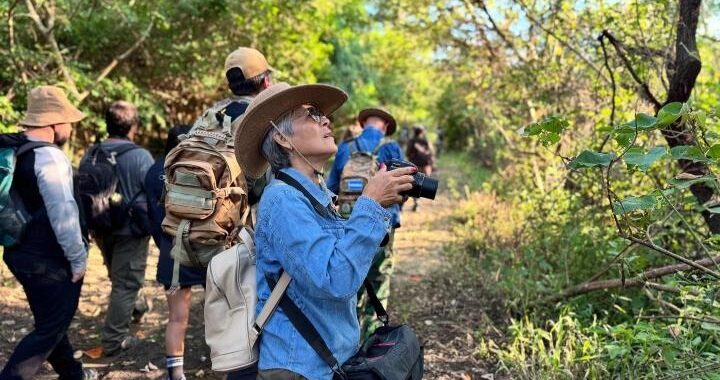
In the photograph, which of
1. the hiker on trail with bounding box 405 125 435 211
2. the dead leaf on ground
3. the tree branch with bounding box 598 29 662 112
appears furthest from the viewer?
the hiker on trail with bounding box 405 125 435 211

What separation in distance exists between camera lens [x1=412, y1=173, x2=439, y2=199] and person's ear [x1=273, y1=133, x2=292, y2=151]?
492mm

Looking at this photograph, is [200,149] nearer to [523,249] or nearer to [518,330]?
[518,330]

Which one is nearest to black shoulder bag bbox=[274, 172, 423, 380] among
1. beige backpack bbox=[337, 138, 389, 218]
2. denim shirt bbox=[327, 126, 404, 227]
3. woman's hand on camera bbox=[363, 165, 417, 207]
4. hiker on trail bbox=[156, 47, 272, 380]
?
woman's hand on camera bbox=[363, 165, 417, 207]

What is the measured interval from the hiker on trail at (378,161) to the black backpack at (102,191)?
60.9 inches

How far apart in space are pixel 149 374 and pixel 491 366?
2.36m

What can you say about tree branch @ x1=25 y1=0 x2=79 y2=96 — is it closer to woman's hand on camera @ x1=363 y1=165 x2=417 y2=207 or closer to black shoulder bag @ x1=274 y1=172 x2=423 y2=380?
black shoulder bag @ x1=274 y1=172 x2=423 y2=380

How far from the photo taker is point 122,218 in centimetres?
401

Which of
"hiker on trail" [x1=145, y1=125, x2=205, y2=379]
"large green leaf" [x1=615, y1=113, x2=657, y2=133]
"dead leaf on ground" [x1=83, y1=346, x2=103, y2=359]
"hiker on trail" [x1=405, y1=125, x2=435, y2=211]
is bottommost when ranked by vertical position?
"dead leaf on ground" [x1=83, y1=346, x2=103, y2=359]

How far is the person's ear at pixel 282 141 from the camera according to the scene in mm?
2053

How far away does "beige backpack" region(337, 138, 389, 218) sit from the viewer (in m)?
3.98

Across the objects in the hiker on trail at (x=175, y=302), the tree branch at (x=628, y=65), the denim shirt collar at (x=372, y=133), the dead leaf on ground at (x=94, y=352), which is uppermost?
the tree branch at (x=628, y=65)

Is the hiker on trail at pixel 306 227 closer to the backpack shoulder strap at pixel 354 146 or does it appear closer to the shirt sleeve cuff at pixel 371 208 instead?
the shirt sleeve cuff at pixel 371 208

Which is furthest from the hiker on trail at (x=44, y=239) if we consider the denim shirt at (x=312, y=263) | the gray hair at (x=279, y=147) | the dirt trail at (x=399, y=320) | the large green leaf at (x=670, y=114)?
the large green leaf at (x=670, y=114)

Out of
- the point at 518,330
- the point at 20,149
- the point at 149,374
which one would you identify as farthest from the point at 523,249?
A: the point at 20,149
